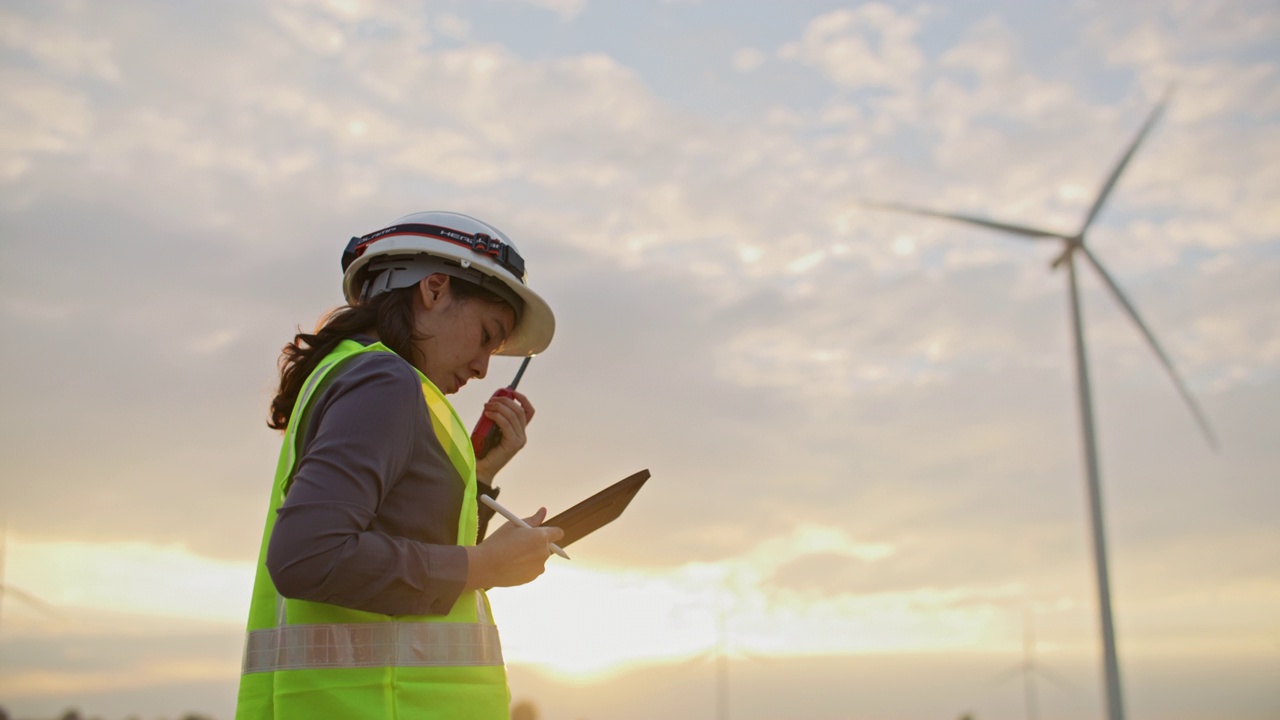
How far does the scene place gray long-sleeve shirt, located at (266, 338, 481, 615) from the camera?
4.55 metres

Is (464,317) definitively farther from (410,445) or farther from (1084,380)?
(1084,380)

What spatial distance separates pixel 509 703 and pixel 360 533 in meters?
1.25

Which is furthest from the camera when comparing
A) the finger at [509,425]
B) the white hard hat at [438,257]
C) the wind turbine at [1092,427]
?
the wind turbine at [1092,427]

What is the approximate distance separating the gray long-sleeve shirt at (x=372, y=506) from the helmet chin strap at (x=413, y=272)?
0.82 meters

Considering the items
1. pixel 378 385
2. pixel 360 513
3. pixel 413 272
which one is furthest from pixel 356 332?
pixel 360 513

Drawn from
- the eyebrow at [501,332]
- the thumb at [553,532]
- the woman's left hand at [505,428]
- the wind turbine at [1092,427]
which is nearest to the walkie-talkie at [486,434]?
the woman's left hand at [505,428]

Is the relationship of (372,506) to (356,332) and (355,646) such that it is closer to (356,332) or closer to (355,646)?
(355,646)

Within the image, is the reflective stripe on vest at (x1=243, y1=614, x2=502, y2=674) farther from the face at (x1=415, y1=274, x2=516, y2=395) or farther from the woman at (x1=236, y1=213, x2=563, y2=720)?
the face at (x1=415, y1=274, x2=516, y2=395)

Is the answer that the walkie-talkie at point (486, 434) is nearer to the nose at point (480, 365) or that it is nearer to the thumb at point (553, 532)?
the nose at point (480, 365)

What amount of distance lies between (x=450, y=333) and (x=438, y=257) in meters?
0.39

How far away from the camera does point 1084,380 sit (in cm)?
3562

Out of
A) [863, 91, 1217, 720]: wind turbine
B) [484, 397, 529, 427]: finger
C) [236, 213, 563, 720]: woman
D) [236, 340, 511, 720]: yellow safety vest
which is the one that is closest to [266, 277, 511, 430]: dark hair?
[236, 213, 563, 720]: woman

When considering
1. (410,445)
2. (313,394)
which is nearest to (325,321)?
(313,394)

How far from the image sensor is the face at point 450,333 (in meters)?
5.72
